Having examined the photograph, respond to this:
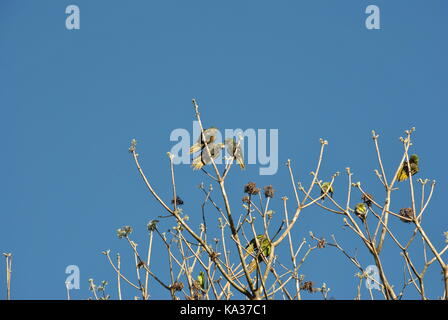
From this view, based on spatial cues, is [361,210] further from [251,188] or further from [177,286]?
[177,286]

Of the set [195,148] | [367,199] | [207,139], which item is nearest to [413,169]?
[367,199]

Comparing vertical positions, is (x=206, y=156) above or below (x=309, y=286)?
above

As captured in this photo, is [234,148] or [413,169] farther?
[413,169]

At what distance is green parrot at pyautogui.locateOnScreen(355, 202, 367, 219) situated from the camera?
9172mm

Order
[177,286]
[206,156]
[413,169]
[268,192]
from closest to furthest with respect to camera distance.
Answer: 1. [206,156]
2. [177,286]
3. [268,192]
4. [413,169]

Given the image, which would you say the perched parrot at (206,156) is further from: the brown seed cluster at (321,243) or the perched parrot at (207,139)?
the brown seed cluster at (321,243)

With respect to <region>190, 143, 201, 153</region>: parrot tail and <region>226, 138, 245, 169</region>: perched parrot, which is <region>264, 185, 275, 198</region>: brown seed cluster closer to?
<region>226, 138, 245, 169</region>: perched parrot

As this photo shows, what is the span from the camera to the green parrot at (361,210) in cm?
917

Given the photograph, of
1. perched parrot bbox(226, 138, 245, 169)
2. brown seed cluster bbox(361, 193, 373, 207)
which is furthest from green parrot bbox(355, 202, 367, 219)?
perched parrot bbox(226, 138, 245, 169)

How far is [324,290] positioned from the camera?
9.55 meters

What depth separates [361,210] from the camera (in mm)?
9281

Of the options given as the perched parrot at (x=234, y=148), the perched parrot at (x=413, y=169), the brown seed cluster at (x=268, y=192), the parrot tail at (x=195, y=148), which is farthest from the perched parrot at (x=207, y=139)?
the perched parrot at (x=413, y=169)
